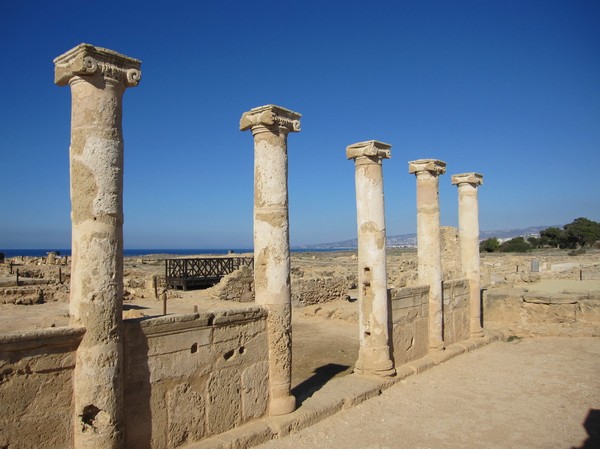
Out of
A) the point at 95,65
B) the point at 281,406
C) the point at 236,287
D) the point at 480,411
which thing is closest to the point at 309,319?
the point at 236,287

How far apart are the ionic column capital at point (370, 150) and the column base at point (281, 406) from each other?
4.40m

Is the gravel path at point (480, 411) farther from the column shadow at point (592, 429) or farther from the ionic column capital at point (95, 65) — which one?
the ionic column capital at point (95, 65)

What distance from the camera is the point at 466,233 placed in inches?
486

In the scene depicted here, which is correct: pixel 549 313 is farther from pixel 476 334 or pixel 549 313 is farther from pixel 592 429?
pixel 592 429

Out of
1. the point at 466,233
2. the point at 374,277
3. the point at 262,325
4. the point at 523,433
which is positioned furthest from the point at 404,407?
the point at 466,233

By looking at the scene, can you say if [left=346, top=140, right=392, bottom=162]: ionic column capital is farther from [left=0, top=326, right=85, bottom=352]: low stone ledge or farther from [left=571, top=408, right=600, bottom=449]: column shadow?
[left=0, top=326, right=85, bottom=352]: low stone ledge

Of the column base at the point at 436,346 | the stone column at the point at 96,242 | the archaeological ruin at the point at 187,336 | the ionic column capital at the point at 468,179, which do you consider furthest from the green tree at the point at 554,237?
the stone column at the point at 96,242

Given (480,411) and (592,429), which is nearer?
(592,429)

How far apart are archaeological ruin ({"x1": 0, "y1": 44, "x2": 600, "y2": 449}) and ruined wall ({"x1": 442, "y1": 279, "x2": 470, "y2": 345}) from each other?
1.80ft

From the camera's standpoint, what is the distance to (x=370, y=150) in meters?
8.55

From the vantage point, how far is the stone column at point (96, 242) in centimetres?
467

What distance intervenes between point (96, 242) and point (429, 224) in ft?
25.0

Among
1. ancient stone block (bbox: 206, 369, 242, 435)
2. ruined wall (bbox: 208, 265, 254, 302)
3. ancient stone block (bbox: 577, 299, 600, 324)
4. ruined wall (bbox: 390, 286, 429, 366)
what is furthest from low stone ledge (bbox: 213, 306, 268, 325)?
ruined wall (bbox: 208, 265, 254, 302)

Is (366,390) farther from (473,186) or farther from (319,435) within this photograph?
(473,186)
